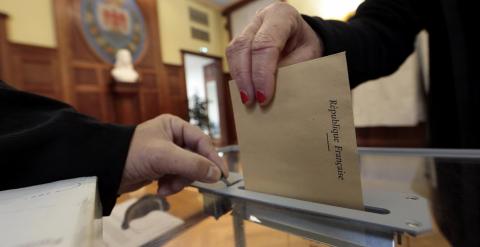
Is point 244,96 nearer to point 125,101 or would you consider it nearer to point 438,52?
point 438,52

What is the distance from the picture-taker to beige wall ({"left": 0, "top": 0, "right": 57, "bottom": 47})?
193 centimetres

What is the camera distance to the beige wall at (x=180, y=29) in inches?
118

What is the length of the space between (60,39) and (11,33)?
1.08 feet

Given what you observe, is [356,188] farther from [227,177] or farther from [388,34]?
[388,34]

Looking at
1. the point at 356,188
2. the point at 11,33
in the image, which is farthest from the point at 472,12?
the point at 11,33

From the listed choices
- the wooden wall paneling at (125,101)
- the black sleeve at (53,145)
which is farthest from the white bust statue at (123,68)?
the black sleeve at (53,145)

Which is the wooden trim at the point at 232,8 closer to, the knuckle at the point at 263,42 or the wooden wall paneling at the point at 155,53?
Result: the wooden wall paneling at the point at 155,53

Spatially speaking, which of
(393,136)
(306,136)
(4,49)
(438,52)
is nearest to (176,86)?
(4,49)

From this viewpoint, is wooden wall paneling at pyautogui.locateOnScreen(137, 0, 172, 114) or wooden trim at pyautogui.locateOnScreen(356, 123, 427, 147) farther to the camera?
wooden wall paneling at pyautogui.locateOnScreen(137, 0, 172, 114)

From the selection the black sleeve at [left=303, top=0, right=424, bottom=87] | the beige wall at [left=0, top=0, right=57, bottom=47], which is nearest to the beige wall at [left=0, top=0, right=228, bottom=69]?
the beige wall at [left=0, top=0, right=57, bottom=47]

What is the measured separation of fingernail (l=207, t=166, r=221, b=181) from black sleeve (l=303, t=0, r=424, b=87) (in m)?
0.25

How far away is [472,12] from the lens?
0.54 meters

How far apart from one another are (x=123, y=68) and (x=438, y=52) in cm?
251

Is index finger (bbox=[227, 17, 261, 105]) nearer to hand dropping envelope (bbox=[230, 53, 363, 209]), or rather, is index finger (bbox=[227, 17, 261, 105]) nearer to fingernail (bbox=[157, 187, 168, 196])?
hand dropping envelope (bbox=[230, 53, 363, 209])
